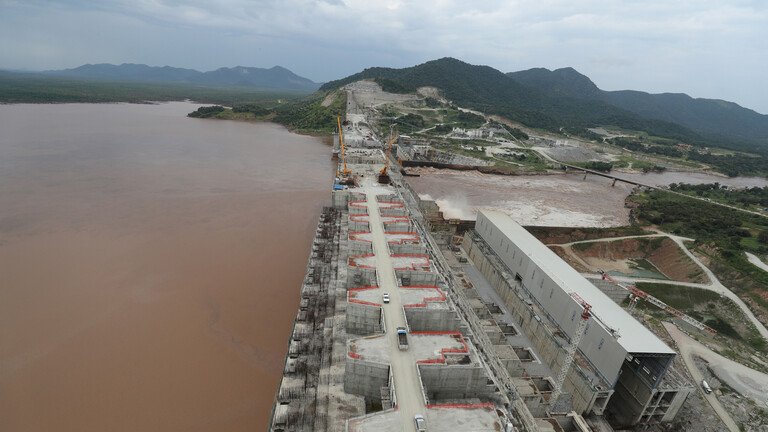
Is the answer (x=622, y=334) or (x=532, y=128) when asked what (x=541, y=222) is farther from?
(x=532, y=128)

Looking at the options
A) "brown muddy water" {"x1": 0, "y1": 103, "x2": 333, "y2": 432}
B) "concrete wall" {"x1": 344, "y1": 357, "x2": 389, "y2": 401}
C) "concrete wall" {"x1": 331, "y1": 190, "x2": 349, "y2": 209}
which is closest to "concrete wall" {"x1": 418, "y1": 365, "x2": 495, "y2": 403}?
"concrete wall" {"x1": 344, "y1": 357, "x2": 389, "y2": 401}

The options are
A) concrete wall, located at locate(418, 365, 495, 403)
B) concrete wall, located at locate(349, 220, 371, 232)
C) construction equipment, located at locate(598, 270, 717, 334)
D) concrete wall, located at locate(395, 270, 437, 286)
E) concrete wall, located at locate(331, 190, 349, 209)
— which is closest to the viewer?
concrete wall, located at locate(418, 365, 495, 403)

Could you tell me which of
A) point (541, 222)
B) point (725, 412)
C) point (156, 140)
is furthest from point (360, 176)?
point (156, 140)

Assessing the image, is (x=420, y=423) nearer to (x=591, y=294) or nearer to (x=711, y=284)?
(x=591, y=294)

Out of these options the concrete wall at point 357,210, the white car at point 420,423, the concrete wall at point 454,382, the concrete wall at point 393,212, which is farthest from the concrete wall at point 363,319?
the concrete wall at point 393,212

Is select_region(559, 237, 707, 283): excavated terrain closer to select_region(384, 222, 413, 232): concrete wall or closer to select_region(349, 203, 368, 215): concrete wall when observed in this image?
select_region(384, 222, 413, 232): concrete wall

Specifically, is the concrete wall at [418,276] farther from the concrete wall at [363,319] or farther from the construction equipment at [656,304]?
the construction equipment at [656,304]
